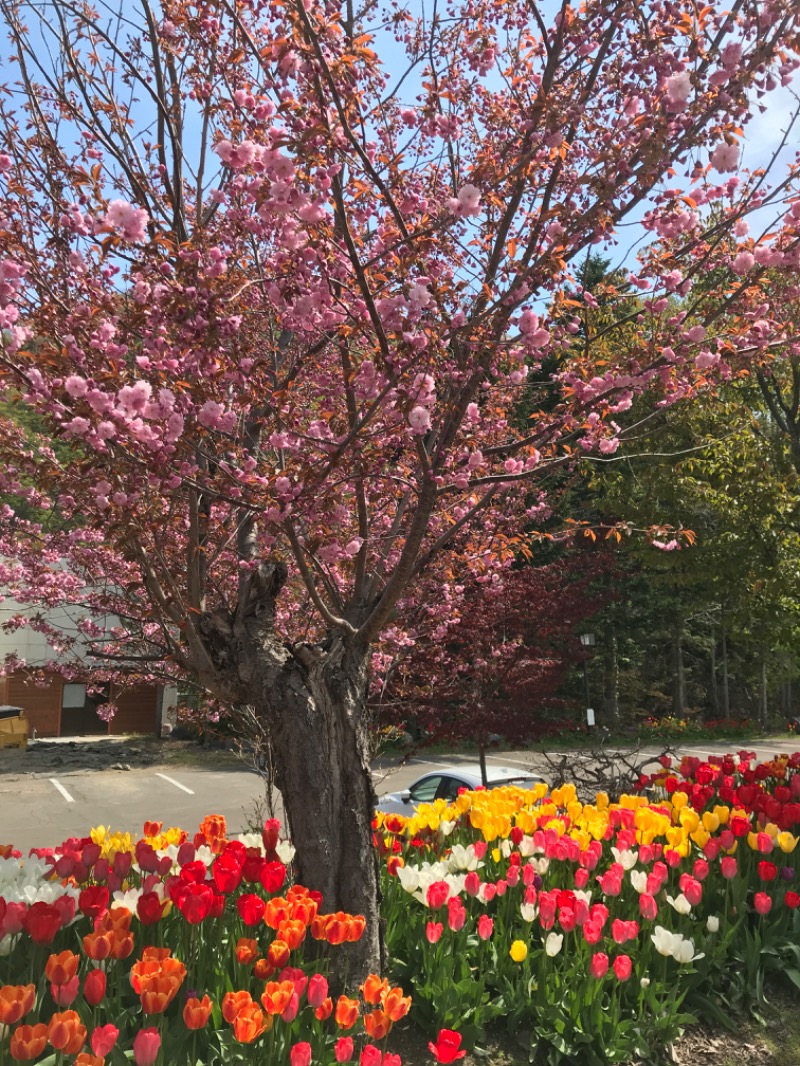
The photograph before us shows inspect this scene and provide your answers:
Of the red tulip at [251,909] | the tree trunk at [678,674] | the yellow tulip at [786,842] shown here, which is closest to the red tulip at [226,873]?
the red tulip at [251,909]

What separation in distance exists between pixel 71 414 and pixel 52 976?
2.08 m

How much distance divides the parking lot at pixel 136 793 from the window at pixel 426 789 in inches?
44.8

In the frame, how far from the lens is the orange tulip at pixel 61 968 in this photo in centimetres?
228

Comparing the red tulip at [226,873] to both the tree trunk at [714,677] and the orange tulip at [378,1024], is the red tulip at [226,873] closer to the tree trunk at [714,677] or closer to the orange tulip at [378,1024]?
the orange tulip at [378,1024]

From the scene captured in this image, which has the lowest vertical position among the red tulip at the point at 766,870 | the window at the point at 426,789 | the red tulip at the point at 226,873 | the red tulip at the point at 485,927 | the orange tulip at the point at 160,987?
the window at the point at 426,789

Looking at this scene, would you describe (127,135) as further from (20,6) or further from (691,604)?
(691,604)

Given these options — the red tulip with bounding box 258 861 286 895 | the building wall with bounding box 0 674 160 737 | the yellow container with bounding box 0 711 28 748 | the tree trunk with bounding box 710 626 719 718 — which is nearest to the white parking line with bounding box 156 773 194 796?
the yellow container with bounding box 0 711 28 748

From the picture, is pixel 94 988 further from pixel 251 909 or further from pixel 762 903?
pixel 762 903

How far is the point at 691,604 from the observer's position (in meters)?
23.4

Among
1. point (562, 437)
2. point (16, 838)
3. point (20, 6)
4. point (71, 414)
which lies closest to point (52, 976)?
point (71, 414)

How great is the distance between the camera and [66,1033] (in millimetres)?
1972

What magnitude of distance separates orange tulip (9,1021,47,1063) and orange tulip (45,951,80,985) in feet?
0.85

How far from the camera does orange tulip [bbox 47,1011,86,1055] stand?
197 centimetres

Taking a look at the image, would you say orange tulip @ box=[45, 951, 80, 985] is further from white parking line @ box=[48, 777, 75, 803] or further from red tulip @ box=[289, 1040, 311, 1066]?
white parking line @ box=[48, 777, 75, 803]
